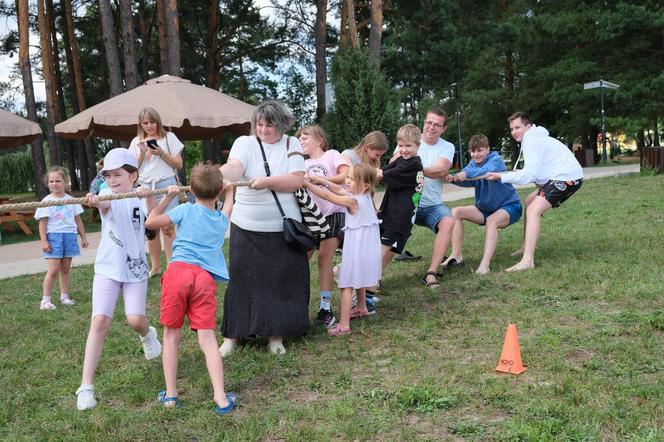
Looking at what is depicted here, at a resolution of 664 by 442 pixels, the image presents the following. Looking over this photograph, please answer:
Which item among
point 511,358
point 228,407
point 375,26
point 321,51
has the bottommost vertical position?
point 228,407

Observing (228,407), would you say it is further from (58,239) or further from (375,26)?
(375,26)

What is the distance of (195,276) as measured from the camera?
141 inches

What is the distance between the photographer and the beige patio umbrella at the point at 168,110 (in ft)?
35.3

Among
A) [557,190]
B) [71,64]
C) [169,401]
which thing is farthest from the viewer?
[71,64]

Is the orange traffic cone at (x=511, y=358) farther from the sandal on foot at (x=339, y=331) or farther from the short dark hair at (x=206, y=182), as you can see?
the short dark hair at (x=206, y=182)

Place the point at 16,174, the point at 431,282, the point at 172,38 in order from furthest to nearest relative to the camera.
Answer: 1. the point at 16,174
2. the point at 172,38
3. the point at 431,282

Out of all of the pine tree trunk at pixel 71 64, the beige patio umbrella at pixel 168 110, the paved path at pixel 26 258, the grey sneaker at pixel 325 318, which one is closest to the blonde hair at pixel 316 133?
the grey sneaker at pixel 325 318

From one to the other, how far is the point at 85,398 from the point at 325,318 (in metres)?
2.04

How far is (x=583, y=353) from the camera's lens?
3918 mm

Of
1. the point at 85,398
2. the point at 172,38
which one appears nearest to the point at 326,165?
the point at 85,398

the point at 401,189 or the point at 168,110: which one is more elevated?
the point at 168,110

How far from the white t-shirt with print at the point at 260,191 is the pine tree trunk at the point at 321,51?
18792 mm

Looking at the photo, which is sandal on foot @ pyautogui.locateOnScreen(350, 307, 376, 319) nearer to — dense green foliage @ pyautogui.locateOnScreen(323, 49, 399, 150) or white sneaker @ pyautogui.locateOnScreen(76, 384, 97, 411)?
white sneaker @ pyautogui.locateOnScreen(76, 384, 97, 411)

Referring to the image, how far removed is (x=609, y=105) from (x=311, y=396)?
1183 inches
